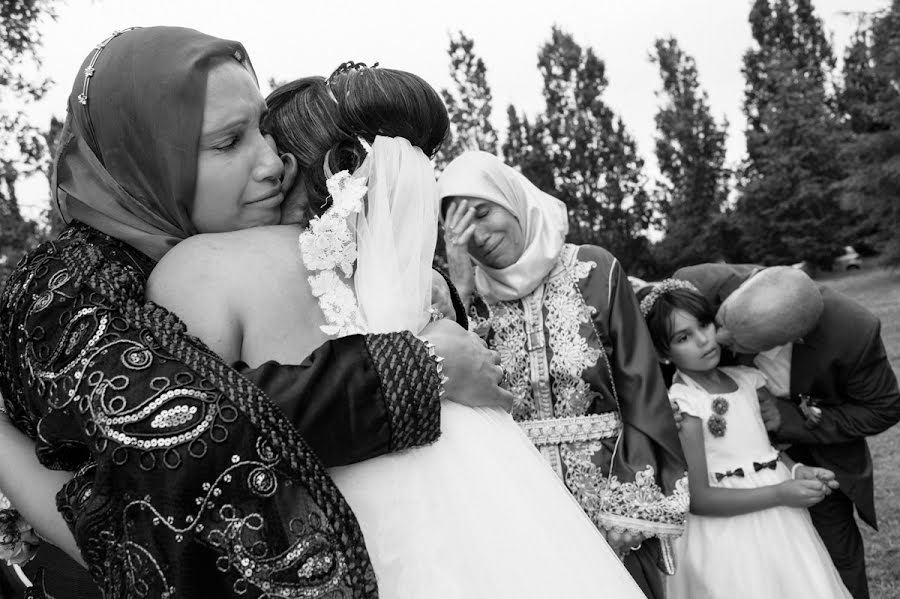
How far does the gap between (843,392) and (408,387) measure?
3.11 metres

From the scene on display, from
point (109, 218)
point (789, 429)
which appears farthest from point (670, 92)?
point (109, 218)

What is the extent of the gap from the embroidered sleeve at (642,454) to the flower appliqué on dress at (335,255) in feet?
6.11

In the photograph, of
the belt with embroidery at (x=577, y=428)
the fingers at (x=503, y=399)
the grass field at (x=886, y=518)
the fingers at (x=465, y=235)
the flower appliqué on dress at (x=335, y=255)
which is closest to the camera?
the flower appliqué on dress at (x=335, y=255)

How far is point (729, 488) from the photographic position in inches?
141

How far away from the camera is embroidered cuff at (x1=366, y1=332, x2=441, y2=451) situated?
4.90 feet

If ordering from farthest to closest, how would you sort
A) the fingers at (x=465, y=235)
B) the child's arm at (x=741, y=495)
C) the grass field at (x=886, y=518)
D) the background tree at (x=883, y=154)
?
the background tree at (x=883, y=154), the grass field at (x=886, y=518), the child's arm at (x=741, y=495), the fingers at (x=465, y=235)

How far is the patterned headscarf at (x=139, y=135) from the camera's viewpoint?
165cm

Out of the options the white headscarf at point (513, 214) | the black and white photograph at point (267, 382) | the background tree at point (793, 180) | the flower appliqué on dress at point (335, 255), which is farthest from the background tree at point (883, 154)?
the flower appliqué on dress at point (335, 255)

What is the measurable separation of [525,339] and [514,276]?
29cm

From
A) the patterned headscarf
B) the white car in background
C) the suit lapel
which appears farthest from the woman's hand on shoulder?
the white car in background

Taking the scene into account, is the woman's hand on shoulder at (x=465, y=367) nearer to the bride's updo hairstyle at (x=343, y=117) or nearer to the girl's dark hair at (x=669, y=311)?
the bride's updo hairstyle at (x=343, y=117)

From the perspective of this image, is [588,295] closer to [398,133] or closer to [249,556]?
[398,133]

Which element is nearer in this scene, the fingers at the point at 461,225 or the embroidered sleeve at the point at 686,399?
the fingers at the point at 461,225

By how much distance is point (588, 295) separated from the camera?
3.42 meters
